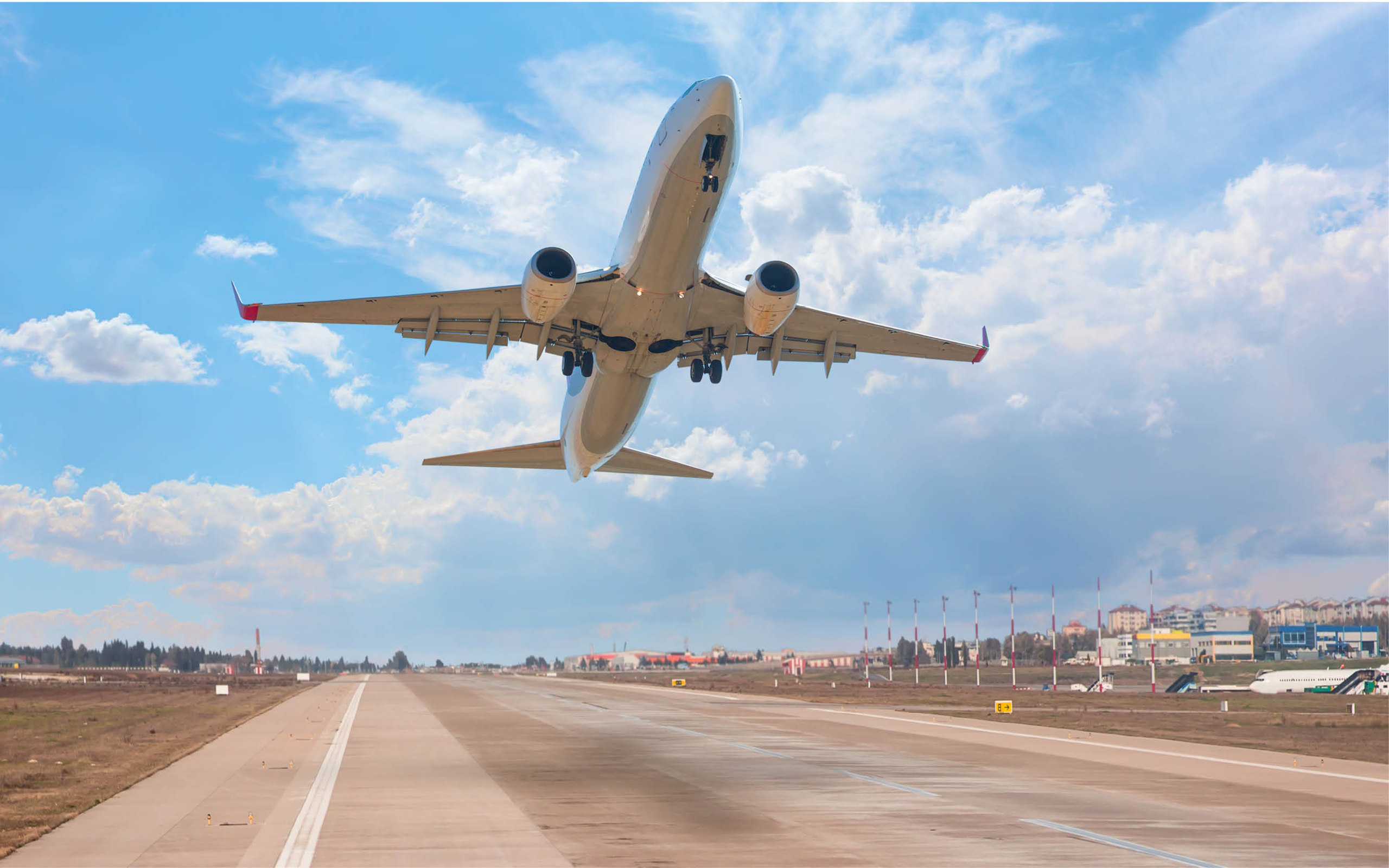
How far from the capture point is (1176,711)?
194 ft

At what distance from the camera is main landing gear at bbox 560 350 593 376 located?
29.6 m

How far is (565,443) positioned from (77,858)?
24124mm

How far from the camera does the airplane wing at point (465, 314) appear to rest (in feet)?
89.0

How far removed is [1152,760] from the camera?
29.1 m

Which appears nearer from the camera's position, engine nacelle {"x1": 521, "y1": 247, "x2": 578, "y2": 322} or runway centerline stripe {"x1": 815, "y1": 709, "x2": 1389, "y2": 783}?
engine nacelle {"x1": 521, "y1": 247, "x2": 578, "y2": 322}

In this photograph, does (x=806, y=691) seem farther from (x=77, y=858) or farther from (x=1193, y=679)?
(x=77, y=858)

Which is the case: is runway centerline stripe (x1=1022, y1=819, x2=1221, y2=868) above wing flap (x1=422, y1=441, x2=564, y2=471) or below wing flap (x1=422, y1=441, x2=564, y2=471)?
below

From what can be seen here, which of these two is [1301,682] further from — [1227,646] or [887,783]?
[1227,646]

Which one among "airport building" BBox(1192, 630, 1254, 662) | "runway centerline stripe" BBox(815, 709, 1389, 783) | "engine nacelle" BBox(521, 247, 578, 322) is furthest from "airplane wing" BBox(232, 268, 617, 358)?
"airport building" BBox(1192, 630, 1254, 662)

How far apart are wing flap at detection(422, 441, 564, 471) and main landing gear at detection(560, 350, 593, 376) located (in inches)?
378

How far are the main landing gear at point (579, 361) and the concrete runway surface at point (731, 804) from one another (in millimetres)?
10600

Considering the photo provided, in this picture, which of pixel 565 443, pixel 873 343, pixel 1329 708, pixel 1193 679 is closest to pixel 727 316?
pixel 873 343

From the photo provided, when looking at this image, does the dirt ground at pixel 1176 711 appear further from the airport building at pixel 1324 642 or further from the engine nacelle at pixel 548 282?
the airport building at pixel 1324 642

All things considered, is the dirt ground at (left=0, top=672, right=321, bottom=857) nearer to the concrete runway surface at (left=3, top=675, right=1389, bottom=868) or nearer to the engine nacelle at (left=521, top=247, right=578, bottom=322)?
the concrete runway surface at (left=3, top=675, right=1389, bottom=868)
